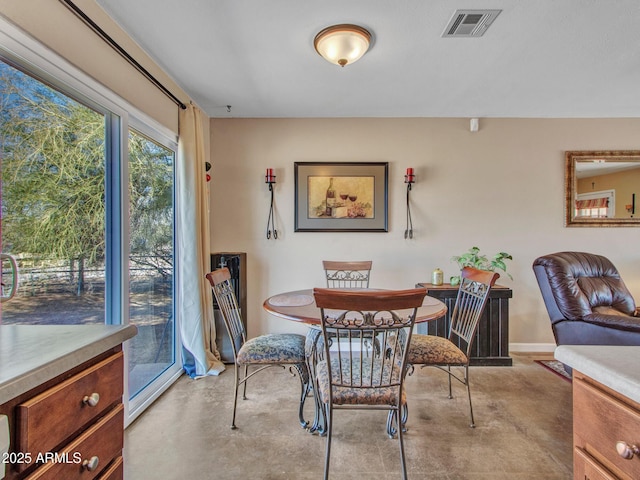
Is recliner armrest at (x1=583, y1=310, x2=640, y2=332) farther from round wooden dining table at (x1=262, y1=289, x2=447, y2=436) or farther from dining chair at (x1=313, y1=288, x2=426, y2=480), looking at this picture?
dining chair at (x1=313, y1=288, x2=426, y2=480)

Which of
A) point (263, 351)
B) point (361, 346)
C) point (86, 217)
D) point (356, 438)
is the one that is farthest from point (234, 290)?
point (361, 346)

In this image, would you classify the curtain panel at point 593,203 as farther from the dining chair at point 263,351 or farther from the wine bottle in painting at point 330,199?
the dining chair at point 263,351

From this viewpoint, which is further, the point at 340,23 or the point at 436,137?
the point at 436,137

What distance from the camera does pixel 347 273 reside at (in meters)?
3.09

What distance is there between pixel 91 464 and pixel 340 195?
289 centimetres

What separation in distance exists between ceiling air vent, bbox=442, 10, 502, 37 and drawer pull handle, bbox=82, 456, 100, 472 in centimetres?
254

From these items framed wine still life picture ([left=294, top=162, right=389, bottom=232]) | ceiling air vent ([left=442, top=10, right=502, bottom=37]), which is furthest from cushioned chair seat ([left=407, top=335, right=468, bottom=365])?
ceiling air vent ([left=442, top=10, right=502, bottom=37])

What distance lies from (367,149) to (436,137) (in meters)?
0.77

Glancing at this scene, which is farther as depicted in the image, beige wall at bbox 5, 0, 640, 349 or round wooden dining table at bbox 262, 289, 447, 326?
beige wall at bbox 5, 0, 640, 349

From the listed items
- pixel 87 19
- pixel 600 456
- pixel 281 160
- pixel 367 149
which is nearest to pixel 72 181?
pixel 87 19

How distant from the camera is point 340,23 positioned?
1866mm

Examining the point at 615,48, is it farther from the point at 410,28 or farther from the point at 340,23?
the point at 340,23

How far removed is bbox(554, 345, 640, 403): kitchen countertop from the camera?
0.62 meters

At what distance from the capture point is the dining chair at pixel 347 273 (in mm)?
2914
